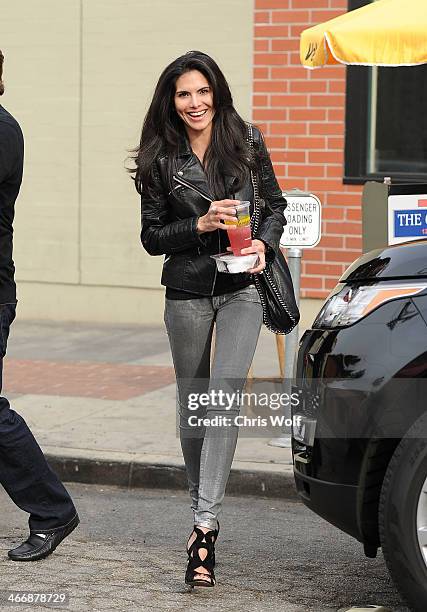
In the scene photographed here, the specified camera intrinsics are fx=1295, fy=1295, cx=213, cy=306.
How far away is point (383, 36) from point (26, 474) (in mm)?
3152

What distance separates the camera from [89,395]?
344 inches

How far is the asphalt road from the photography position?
4.89 metres

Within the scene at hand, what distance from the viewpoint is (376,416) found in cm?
443

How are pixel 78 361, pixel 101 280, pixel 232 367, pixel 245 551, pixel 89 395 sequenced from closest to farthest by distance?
pixel 232 367 < pixel 245 551 < pixel 89 395 < pixel 78 361 < pixel 101 280

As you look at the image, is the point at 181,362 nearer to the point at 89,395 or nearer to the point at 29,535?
the point at 29,535

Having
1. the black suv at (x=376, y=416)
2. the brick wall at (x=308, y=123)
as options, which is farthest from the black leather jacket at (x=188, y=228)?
the brick wall at (x=308, y=123)

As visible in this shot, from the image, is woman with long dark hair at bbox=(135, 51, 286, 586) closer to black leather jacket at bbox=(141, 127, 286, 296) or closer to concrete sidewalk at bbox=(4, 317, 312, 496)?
black leather jacket at bbox=(141, 127, 286, 296)

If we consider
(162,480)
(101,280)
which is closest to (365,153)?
(101,280)

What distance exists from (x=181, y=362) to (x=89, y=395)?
360cm

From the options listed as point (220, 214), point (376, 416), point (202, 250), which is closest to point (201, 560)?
point (376, 416)

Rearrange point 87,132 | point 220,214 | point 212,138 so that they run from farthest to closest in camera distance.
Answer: point 87,132, point 212,138, point 220,214

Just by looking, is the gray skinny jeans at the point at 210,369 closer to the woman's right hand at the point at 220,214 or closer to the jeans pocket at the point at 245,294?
the jeans pocket at the point at 245,294

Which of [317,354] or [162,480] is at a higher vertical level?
[317,354]

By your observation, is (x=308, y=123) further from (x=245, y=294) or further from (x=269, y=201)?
(x=245, y=294)
